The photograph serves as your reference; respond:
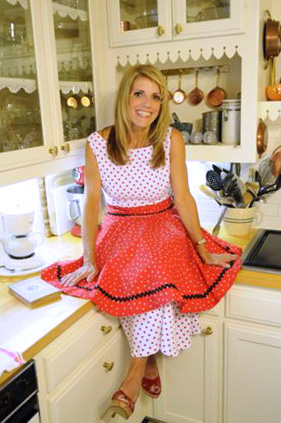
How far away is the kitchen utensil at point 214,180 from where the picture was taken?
2.04 metres

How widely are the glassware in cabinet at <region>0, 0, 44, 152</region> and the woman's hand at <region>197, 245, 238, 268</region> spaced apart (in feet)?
2.49

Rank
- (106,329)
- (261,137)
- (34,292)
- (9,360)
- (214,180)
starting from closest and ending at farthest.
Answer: (9,360) → (34,292) → (106,329) → (261,137) → (214,180)

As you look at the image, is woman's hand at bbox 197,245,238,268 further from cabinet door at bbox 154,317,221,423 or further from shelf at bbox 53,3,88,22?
shelf at bbox 53,3,88,22

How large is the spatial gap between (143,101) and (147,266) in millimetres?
648

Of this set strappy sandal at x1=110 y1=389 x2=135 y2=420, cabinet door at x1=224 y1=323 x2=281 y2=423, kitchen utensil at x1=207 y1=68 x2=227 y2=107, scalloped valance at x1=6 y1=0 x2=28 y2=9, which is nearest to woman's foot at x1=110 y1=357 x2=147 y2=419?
strappy sandal at x1=110 y1=389 x2=135 y2=420

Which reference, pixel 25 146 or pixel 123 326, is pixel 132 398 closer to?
pixel 123 326

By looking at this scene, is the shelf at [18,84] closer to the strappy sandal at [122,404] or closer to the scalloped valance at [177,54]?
the scalloped valance at [177,54]

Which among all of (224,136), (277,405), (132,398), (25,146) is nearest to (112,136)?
(25,146)

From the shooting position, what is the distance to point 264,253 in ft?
6.08

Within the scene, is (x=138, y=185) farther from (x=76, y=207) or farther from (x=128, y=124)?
(x=76, y=207)

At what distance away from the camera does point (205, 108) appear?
6.98 feet

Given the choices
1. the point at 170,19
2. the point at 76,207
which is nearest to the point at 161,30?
the point at 170,19

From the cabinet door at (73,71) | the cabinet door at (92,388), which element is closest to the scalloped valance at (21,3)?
the cabinet door at (73,71)

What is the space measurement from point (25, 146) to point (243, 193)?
1.03 meters
